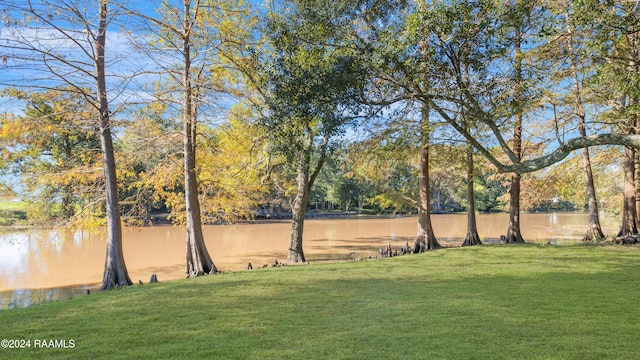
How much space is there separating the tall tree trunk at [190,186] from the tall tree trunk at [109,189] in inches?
69.3

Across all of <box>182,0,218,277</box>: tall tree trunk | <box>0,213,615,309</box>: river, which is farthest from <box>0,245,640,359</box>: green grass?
<box>0,213,615,309</box>: river

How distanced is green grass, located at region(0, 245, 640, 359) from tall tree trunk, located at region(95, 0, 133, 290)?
1239 millimetres

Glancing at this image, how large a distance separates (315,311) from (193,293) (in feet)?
8.84

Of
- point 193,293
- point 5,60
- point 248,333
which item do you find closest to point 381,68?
point 248,333

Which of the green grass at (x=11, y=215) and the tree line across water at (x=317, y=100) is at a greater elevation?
the tree line across water at (x=317, y=100)

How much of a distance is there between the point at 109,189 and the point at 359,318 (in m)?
7.14

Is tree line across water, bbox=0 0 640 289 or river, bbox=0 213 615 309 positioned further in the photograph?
river, bbox=0 213 615 309

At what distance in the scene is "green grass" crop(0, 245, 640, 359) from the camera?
13.2 ft

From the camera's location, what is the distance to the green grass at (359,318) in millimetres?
4027

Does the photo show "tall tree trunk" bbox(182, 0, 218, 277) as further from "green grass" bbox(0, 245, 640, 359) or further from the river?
the river

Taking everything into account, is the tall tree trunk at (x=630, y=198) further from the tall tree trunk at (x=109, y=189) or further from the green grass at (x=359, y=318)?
the tall tree trunk at (x=109, y=189)

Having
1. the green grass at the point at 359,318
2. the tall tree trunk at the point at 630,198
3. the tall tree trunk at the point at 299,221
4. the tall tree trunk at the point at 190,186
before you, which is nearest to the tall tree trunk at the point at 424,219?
the tall tree trunk at the point at 299,221

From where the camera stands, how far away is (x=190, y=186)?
36.4 feet

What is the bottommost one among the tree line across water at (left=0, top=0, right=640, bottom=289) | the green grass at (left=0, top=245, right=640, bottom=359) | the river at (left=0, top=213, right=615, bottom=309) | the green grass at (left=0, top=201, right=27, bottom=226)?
the river at (left=0, top=213, right=615, bottom=309)
